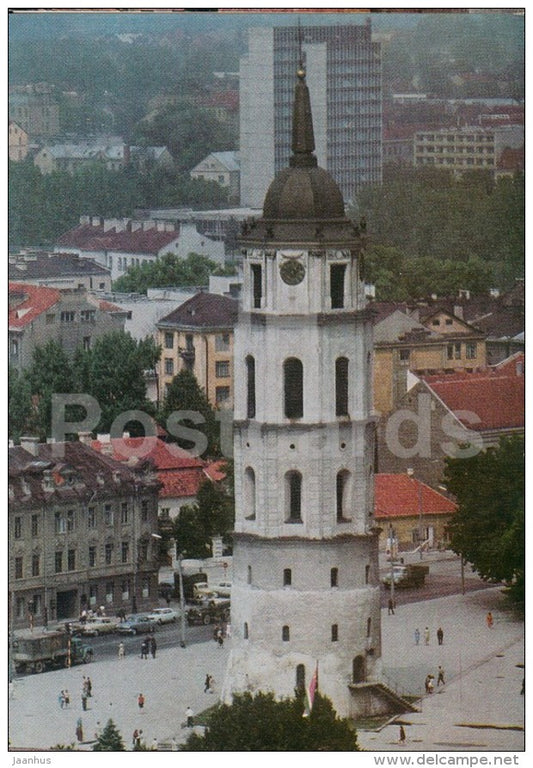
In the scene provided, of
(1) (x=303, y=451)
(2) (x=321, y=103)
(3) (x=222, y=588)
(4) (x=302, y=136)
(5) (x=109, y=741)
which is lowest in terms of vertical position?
(5) (x=109, y=741)

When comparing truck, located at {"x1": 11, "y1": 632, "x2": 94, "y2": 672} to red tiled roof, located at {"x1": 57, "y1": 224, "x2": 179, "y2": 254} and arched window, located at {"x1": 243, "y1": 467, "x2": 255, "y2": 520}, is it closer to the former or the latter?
arched window, located at {"x1": 243, "y1": 467, "x2": 255, "y2": 520}

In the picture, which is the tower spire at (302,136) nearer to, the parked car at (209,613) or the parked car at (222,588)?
the parked car at (209,613)

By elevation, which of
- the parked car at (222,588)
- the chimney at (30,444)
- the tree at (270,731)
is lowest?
the tree at (270,731)

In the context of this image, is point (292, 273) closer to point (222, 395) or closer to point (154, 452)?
point (154, 452)

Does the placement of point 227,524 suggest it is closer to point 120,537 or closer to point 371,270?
point 120,537

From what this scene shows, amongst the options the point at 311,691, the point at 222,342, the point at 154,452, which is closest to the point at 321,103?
the point at 222,342

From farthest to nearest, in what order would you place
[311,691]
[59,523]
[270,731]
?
[59,523], [311,691], [270,731]

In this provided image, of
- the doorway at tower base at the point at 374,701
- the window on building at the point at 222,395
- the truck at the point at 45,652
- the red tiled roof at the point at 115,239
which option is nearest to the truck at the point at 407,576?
the window on building at the point at 222,395

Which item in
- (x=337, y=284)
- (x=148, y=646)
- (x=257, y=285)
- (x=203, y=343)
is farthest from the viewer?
(x=203, y=343)
